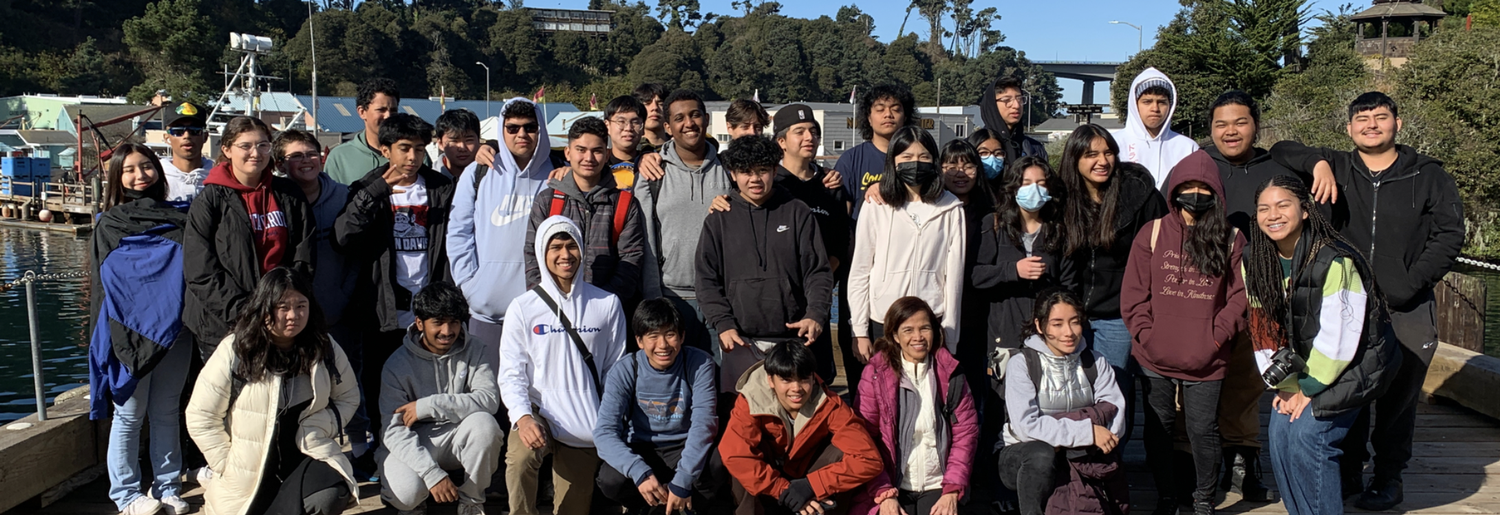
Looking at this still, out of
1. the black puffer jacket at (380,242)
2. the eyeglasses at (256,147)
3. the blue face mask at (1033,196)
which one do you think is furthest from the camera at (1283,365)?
the eyeglasses at (256,147)

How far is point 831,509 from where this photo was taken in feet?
12.8

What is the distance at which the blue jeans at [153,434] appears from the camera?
159 inches

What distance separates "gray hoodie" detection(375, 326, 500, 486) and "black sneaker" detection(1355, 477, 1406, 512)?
3788 millimetres

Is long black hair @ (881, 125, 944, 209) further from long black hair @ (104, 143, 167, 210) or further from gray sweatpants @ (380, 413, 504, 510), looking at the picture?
long black hair @ (104, 143, 167, 210)

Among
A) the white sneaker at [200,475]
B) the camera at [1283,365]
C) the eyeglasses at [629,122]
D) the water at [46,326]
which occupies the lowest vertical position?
the water at [46,326]

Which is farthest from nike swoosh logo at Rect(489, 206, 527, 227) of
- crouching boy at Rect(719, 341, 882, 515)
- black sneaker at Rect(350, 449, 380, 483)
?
crouching boy at Rect(719, 341, 882, 515)

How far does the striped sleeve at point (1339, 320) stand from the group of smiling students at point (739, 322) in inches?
3.9

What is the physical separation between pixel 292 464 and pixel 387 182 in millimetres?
1314

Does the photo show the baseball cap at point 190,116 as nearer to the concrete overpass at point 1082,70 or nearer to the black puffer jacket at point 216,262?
the black puffer jacket at point 216,262

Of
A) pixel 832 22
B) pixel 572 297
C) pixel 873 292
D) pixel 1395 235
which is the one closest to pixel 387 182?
pixel 572 297

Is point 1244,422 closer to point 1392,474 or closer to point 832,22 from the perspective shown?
point 1392,474

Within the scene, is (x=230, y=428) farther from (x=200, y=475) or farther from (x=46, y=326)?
(x=46, y=326)

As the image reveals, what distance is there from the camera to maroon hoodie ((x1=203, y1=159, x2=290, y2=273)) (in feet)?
13.3

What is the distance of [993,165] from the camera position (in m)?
4.68
